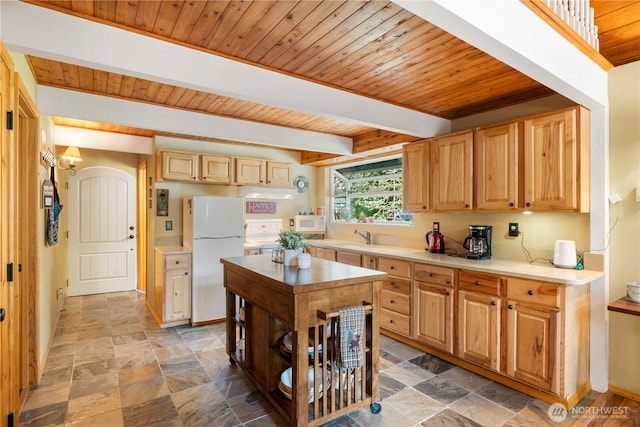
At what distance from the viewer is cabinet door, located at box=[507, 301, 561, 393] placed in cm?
236

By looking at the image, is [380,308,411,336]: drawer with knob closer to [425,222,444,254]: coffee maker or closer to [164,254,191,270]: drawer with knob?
[425,222,444,254]: coffee maker

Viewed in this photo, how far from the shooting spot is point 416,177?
12.2ft

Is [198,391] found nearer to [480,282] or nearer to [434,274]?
[434,274]

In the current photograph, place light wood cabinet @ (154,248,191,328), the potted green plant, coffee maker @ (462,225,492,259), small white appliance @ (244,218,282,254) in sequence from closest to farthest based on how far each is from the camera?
1. the potted green plant
2. coffee maker @ (462,225,492,259)
3. light wood cabinet @ (154,248,191,328)
4. small white appliance @ (244,218,282,254)

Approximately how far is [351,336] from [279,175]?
3248 millimetres

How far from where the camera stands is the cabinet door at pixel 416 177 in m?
3.60

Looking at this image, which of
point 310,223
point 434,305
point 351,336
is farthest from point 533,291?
point 310,223

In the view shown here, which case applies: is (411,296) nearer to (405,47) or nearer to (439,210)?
(439,210)

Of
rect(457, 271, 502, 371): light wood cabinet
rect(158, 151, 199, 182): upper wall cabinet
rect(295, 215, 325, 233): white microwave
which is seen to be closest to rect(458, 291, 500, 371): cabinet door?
rect(457, 271, 502, 371): light wood cabinet

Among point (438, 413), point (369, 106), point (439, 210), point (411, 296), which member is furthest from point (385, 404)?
point (369, 106)

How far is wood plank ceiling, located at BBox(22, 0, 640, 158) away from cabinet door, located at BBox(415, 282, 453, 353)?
178cm

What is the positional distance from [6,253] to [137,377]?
1.61m

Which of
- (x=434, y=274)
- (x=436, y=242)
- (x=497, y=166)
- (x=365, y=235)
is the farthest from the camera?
(x=365, y=235)

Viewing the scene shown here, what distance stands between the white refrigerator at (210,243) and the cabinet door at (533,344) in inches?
122
